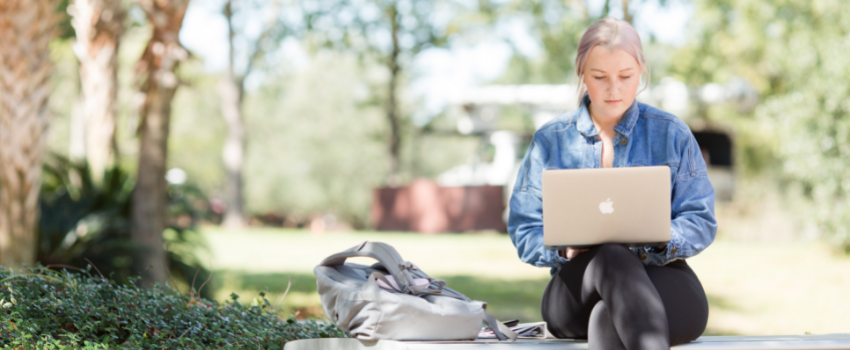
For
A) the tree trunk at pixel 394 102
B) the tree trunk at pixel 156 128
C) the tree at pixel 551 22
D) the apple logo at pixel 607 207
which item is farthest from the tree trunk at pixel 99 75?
the tree trunk at pixel 394 102

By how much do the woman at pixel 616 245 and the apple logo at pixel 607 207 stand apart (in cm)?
12

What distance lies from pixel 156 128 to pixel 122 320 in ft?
8.17

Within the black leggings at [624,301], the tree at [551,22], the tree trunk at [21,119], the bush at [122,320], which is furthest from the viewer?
the tree at [551,22]

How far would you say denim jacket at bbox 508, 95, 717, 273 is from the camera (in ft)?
7.80

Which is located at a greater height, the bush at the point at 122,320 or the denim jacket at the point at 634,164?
the denim jacket at the point at 634,164

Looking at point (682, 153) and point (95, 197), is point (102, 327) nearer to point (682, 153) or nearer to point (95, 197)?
point (682, 153)

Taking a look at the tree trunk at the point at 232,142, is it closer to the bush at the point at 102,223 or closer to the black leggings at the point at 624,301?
the bush at the point at 102,223

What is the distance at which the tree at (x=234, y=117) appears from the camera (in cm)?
2138

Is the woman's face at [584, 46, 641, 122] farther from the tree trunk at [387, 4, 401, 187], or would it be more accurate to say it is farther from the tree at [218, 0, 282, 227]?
the tree at [218, 0, 282, 227]

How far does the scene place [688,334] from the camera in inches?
89.5

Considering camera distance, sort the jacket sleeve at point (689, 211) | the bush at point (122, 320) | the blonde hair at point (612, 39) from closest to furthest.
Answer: the jacket sleeve at point (689, 211), the blonde hair at point (612, 39), the bush at point (122, 320)

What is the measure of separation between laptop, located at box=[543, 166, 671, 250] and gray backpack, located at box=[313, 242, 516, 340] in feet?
1.21

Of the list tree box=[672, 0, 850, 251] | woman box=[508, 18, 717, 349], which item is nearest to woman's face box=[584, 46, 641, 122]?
woman box=[508, 18, 717, 349]

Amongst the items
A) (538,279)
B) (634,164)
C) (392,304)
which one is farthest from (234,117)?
(392,304)
